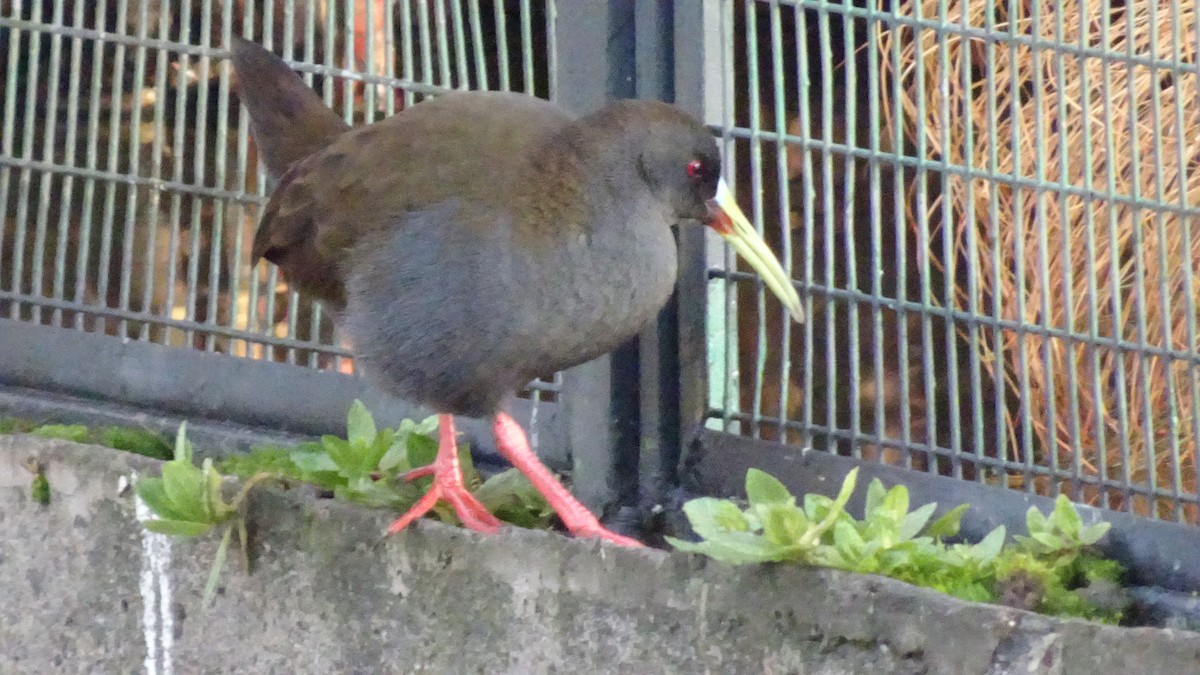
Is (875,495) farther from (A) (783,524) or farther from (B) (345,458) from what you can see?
(B) (345,458)

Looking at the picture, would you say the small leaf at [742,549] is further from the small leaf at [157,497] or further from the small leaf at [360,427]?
the small leaf at [157,497]

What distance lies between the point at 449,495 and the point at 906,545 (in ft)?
2.96

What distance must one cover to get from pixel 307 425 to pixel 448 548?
0.81m

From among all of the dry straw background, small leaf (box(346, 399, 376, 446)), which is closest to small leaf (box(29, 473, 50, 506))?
small leaf (box(346, 399, 376, 446))

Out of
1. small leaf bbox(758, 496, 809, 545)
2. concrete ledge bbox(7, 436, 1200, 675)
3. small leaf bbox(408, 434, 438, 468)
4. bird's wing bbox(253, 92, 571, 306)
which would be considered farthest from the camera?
small leaf bbox(408, 434, 438, 468)

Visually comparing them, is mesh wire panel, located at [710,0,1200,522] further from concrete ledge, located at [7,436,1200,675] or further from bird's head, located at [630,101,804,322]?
concrete ledge, located at [7,436,1200,675]

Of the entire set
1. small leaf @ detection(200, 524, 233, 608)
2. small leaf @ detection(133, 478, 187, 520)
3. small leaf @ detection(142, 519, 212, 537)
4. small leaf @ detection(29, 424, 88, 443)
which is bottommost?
small leaf @ detection(200, 524, 233, 608)

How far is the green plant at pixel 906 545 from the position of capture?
7.43ft

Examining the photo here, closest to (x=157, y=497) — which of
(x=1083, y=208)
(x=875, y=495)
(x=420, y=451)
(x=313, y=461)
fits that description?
(x=313, y=461)

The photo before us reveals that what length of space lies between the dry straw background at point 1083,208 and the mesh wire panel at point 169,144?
0.94 metres

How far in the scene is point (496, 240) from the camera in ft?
8.26

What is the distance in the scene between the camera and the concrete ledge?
2.14 metres

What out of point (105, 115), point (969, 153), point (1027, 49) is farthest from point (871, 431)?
point (105, 115)

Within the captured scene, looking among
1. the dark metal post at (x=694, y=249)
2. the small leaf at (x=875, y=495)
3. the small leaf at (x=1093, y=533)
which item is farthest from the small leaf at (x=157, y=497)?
the small leaf at (x=1093, y=533)
